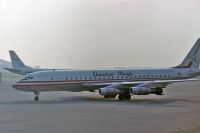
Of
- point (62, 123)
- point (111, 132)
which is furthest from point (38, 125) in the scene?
point (111, 132)

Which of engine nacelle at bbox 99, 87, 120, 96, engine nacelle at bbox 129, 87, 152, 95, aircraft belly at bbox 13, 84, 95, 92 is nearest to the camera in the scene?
engine nacelle at bbox 129, 87, 152, 95

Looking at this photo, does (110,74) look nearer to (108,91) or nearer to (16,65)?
(108,91)

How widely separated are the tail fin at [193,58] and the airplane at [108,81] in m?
0.55

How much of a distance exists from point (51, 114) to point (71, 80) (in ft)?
45.8

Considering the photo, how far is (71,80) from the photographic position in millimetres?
39562

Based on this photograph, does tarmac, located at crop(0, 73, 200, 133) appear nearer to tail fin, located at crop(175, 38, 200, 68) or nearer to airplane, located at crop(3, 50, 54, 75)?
tail fin, located at crop(175, 38, 200, 68)

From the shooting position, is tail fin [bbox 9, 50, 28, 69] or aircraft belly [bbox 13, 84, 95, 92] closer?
aircraft belly [bbox 13, 84, 95, 92]

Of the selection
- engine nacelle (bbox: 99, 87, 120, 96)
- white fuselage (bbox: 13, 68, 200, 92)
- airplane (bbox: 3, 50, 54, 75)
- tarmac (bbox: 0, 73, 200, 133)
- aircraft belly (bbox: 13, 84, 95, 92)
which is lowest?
tarmac (bbox: 0, 73, 200, 133)

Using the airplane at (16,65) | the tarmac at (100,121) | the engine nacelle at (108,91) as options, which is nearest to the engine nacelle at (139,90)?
the engine nacelle at (108,91)

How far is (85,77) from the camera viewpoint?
40250 millimetres

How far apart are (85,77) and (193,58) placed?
41.3 feet

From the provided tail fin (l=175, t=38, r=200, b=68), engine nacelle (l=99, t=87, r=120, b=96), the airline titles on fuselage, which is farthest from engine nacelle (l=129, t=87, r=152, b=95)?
tail fin (l=175, t=38, r=200, b=68)

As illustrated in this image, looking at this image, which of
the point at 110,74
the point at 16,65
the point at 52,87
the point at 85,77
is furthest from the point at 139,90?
the point at 16,65

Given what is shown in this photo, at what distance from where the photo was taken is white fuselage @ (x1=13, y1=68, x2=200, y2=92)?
38.2m
